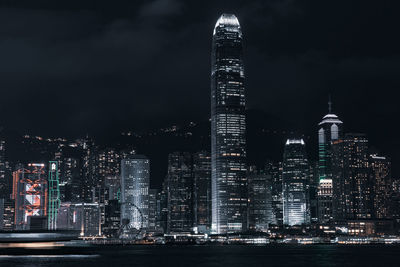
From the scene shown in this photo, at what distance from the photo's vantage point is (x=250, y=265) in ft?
495

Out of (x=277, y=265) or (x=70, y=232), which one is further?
(x=70, y=232)

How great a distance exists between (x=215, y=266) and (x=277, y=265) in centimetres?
1553

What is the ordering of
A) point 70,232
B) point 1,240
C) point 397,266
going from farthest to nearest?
1. point 70,232
2. point 1,240
3. point 397,266

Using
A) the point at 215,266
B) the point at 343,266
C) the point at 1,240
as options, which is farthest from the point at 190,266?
the point at 1,240

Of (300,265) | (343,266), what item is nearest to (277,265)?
(300,265)

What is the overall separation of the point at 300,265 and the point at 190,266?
25.5 meters

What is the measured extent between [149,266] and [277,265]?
30424mm

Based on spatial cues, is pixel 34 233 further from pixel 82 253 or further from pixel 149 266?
pixel 149 266

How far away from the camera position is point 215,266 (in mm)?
148000

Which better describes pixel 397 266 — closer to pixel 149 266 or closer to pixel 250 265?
pixel 250 265

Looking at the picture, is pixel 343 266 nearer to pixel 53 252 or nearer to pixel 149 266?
pixel 149 266

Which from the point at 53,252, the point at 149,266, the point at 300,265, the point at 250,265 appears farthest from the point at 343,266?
the point at 53,252

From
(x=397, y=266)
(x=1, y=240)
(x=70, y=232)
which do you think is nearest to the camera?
(x=397, y=266)

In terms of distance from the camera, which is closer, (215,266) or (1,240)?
(215,266)
